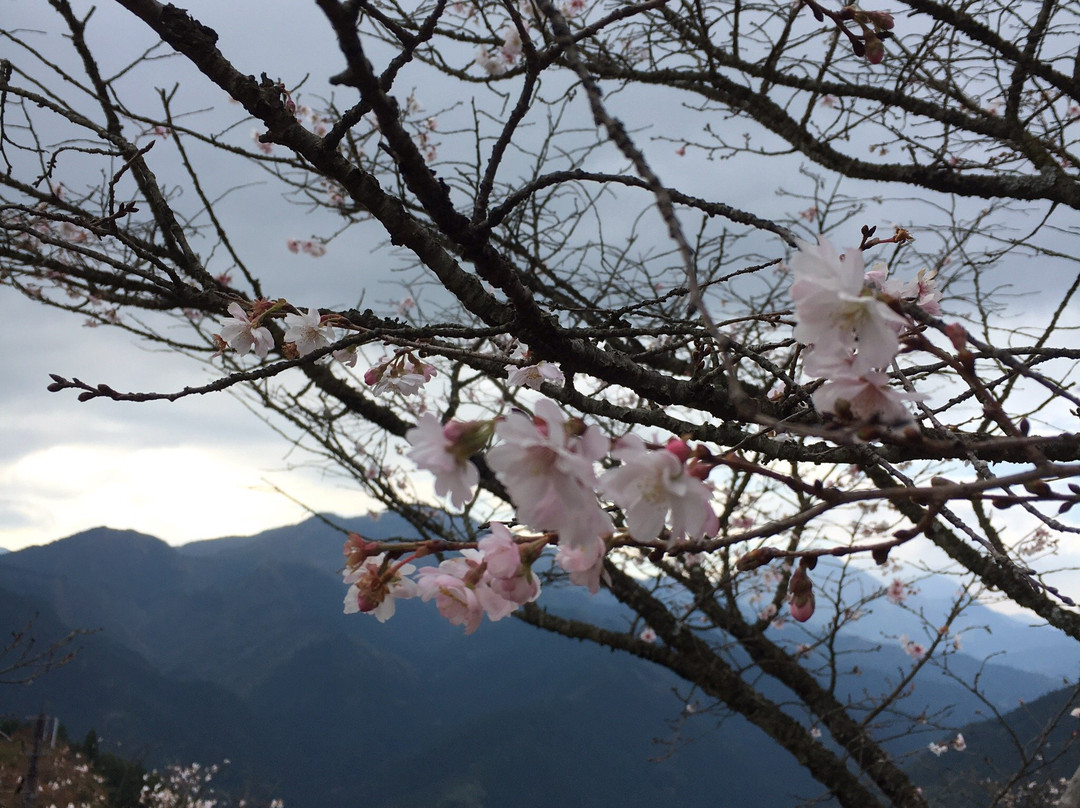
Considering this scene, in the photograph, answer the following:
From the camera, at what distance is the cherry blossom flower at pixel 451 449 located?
0.56 meters

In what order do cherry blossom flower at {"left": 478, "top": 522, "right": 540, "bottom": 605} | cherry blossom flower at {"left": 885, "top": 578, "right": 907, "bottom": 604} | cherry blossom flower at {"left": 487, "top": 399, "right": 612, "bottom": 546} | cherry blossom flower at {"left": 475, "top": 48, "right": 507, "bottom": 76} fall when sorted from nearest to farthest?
cherry blossom flower at {"left": 487, "top": 399, "right": 612, "bottom": 546}, cherry blossom flower at {"left": 478, "top": 522, "right": 540, "bottom": 605}, cherry blossom flower at {"left": 475, "top": 48, "right": 507, "bottom": 76}, cherry blossom flower at {"left": 885, "top": 578, "right": 907, "bottom": 604}

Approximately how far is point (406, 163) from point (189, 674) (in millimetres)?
67662

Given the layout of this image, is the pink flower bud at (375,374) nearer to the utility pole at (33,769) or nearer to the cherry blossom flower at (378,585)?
the cherry blossom flower at (378,585)

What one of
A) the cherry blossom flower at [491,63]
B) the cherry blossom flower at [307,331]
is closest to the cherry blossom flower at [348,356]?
the cherry blossom flower at [307,331]

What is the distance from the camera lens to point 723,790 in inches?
1690

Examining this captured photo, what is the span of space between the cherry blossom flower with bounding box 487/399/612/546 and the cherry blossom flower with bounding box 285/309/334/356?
2.69ft

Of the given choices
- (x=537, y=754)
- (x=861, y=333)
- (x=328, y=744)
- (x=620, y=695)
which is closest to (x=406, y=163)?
(x=861, y=333)

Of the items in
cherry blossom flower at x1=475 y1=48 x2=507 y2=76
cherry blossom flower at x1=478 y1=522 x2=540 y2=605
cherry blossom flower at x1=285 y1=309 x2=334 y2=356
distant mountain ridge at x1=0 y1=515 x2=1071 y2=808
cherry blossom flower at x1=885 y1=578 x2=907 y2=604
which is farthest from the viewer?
distant mountain ridge at x1=0 y1=515 x2=1071 y2=808

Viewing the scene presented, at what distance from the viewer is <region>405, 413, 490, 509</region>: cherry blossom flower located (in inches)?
22.0

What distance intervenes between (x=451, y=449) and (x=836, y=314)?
1.35 feet

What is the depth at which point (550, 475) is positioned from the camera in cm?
54

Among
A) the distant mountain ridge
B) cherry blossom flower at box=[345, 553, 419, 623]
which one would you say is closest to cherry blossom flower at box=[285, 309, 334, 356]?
cherry blossom flower at box=[345, 553, 419, 623]

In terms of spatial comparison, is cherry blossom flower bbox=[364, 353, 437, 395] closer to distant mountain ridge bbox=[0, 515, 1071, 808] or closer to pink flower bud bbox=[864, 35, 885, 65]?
pink flower bud bbox=[864, 35, 885, 65]

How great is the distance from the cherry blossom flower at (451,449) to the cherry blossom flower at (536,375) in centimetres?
83
